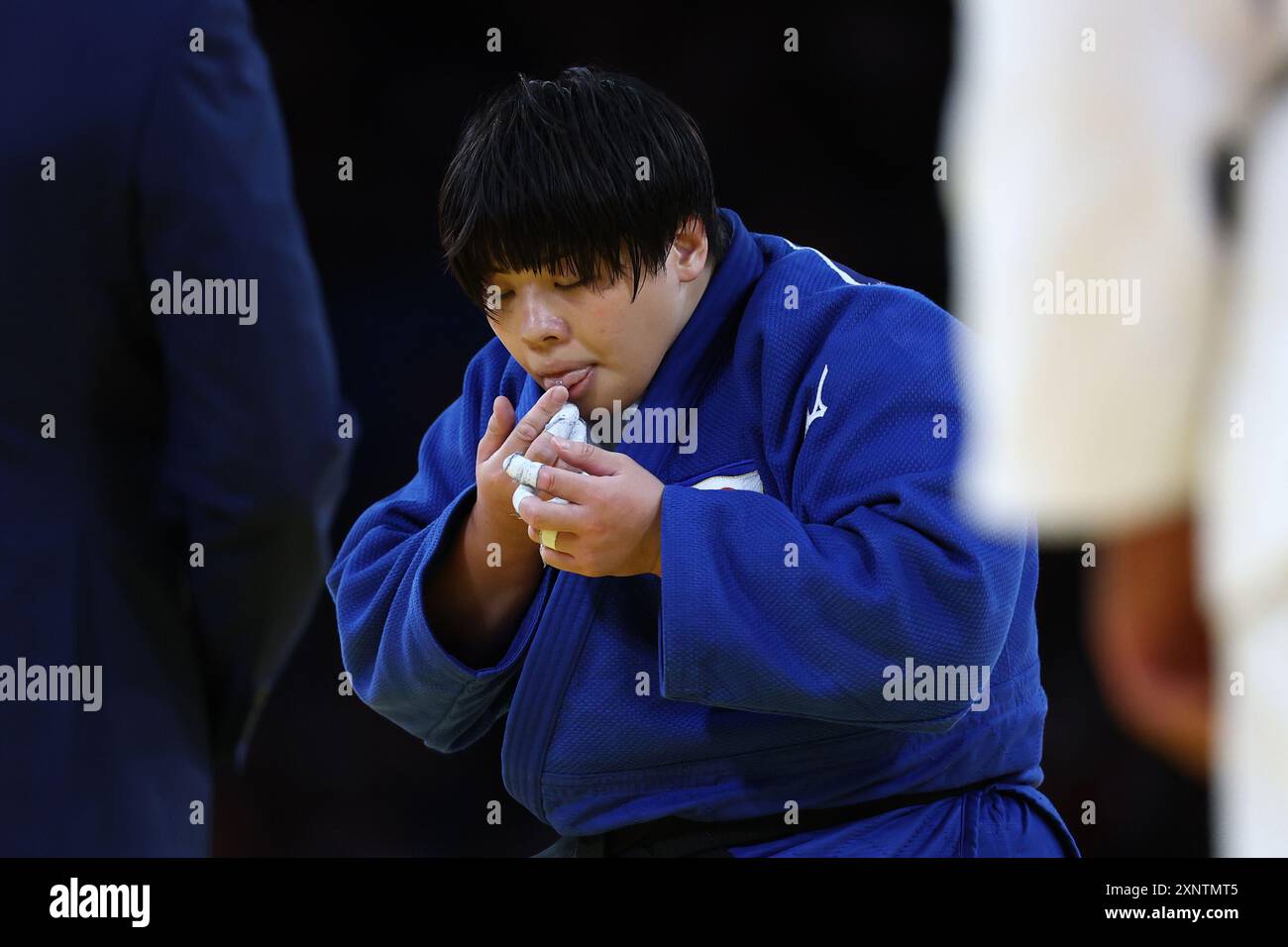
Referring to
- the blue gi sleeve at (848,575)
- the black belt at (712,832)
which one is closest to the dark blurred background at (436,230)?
the black belt at (712,832)

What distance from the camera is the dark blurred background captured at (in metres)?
1.81

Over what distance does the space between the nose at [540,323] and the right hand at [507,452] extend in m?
0.05

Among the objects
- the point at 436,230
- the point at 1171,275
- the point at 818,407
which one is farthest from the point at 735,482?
the point at 1171,275

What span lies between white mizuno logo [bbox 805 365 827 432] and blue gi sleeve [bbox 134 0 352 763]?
1.56ft

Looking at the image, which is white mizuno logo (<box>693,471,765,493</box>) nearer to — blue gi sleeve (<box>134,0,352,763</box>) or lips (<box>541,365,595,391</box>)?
lips (<box>541,365,595,391</box>)

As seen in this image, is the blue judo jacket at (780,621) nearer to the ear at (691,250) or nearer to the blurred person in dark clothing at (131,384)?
the ear at (691,250)

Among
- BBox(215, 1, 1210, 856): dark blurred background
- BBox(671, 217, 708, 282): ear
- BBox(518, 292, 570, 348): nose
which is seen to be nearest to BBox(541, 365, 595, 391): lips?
BBox(518, 292, 570, 348): nose

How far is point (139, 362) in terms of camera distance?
1.53 m

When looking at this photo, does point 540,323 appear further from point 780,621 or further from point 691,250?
point 780,621

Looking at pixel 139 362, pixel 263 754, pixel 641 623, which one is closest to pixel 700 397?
pixel 641 623

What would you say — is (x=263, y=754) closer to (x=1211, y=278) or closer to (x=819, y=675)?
(x=819, y=675)

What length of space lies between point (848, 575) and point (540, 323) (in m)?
0.37

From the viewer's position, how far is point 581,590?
1479mm
